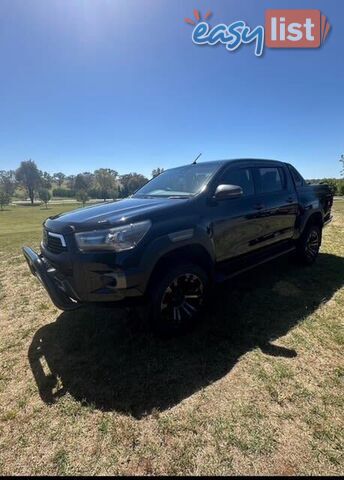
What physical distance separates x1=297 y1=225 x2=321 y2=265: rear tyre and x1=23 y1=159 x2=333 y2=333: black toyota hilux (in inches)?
37.8

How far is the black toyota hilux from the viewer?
2.54 metres

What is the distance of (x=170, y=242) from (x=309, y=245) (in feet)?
12.4

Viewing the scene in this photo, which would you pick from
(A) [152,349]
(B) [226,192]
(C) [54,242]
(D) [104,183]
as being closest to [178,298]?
(A) [152,349]

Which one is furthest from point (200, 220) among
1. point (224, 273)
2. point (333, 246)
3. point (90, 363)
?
point (333, 246)

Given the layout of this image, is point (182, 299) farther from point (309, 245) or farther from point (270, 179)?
point (309, 245)

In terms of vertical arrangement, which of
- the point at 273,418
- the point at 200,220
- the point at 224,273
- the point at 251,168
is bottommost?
the point at 273,418

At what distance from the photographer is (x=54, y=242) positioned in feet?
9.67

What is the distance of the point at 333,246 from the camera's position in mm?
6984

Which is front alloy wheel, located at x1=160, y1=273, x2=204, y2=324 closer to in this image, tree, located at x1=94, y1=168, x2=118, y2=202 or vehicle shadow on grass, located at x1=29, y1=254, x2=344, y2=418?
vehicle shadow on grass, located at x1=29, y1=254, x2=344, y2=418

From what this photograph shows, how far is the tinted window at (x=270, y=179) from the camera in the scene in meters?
4.24

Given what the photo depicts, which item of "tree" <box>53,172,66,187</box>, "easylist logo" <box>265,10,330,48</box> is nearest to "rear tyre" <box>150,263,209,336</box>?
"easylist logo" <box>265,10,330,48</box>

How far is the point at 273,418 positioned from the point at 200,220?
1964mm

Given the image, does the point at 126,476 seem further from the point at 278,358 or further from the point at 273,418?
the point at 278,358

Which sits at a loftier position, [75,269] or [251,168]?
[251,168]
